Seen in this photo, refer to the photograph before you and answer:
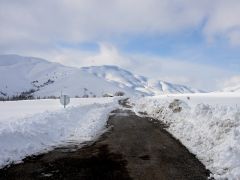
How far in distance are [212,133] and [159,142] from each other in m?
2.42

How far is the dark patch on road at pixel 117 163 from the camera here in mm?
9812

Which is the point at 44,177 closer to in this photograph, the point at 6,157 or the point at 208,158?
the point at 6,157

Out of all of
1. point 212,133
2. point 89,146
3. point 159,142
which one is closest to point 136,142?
point 159,142

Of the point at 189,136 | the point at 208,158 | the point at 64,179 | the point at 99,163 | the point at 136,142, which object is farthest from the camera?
the point at 189,136

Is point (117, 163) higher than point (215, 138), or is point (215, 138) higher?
point (215, 138)

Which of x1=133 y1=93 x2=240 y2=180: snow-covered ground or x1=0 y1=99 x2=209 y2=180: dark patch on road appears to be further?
x1=133 y1=93 x2=240 y2=180: snow-covered ground

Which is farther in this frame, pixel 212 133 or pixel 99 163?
pixel 212 133

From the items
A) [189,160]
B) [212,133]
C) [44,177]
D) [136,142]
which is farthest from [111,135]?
[44,177]

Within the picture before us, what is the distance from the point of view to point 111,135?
59.2 ft

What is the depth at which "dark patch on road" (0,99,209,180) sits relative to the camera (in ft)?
32.2

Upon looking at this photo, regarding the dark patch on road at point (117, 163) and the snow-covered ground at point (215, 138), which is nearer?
the dark patch on road at point (117, 163)

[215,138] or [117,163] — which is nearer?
[117,163]

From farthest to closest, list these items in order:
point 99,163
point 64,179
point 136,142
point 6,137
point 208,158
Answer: point 136,142 → point 6,137 → point 208,158 → point 99,163 → point 64,179

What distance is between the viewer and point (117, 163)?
11.3 meters
